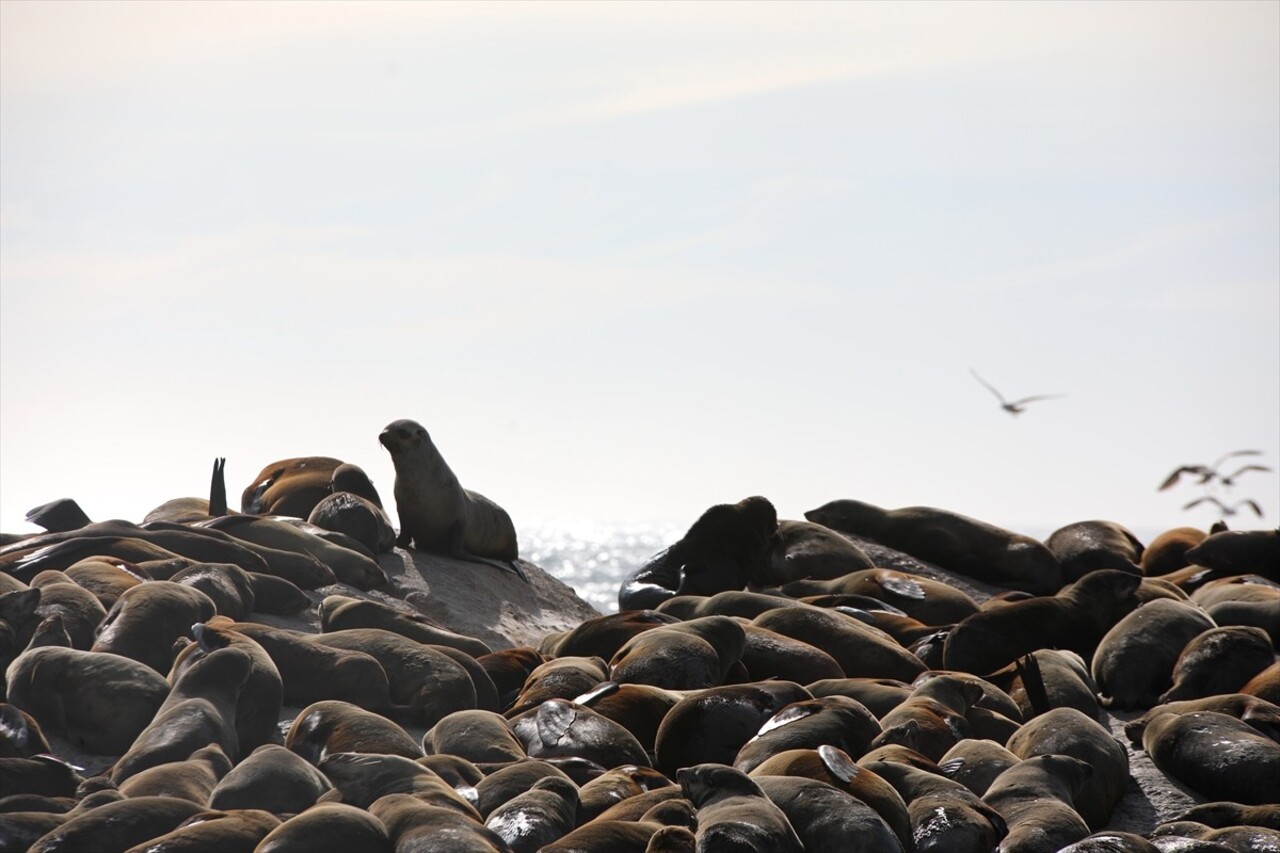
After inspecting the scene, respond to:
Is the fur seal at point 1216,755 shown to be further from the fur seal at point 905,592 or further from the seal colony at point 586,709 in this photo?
the fur seal at point 905,592

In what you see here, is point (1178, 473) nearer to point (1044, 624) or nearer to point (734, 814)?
point (1044, 624)

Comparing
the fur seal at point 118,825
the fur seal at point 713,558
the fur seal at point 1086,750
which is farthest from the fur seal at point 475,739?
the fur seal at point 713,558

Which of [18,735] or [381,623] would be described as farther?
[381,623]

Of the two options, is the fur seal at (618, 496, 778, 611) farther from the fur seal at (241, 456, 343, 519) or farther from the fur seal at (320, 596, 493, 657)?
the fur seal at (320, 596, 493, 657)

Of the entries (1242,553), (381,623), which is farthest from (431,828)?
(1242,553)

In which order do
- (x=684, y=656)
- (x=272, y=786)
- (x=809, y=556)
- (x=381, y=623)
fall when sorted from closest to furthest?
(x=272, y=786) → (x=684, y=656) → (x=381, y=623) → (x=809, y=556)

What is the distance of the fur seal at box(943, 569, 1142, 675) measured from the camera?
32.6 feet

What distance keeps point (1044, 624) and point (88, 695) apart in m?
6.66

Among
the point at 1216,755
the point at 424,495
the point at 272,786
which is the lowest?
the point at 1216,755

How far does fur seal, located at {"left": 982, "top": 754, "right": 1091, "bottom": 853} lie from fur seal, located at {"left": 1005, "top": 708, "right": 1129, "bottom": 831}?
→ 15 centimetres

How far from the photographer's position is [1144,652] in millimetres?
9555

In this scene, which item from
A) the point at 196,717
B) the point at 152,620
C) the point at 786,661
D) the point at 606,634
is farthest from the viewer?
the point at 606,634

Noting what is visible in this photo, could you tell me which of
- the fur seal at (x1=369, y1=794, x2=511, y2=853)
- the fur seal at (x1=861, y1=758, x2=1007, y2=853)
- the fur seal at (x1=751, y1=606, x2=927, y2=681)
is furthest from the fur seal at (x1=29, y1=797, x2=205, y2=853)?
the fur seal at (x1=751, y1=606, x2=927, y2=681)

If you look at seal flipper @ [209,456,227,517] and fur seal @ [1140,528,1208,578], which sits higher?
seal flipper @ [209,456,227,517]
